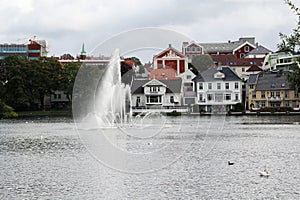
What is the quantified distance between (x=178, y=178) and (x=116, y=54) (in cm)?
3608

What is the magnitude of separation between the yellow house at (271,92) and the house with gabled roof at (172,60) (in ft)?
81.9

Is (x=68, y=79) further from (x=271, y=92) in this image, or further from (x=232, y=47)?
(x=232, y=47)

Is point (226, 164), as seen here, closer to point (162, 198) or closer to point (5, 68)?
point (162, 198)

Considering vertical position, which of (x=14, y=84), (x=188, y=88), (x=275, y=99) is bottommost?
(x=275, y=99)

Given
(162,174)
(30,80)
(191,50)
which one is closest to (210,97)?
(30,80)

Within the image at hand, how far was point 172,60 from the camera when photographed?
12488cm

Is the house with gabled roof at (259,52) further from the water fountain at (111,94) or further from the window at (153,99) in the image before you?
the water fountain at (111,94)

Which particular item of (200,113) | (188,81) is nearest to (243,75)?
(188,81)

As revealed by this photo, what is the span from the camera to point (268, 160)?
28.1 metres

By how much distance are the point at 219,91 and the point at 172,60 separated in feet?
85.2

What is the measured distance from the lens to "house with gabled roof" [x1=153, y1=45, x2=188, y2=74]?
124312mm

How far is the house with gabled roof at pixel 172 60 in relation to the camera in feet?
408

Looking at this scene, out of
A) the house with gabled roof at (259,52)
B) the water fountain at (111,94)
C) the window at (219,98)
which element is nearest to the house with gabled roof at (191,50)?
the house with gabled roof at (259,52)

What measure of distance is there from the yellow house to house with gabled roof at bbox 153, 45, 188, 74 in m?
25.0
